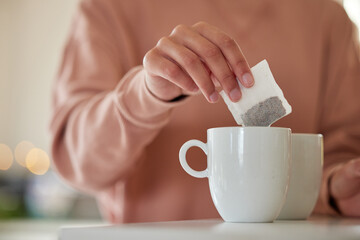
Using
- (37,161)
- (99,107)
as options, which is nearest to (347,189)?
(99,107)

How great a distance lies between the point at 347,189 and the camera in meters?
0.59

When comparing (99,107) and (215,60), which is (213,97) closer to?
(215,60)

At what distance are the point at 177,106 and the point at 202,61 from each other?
253mm

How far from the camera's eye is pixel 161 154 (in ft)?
2.42

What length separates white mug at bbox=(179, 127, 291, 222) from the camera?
0.41 metres

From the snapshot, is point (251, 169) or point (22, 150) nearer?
point (251, 169)

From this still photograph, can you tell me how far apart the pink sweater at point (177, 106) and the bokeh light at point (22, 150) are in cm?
188

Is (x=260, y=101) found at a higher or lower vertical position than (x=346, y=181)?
higher

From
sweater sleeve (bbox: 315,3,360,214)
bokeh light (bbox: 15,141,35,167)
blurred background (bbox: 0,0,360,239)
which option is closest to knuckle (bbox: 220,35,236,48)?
sweater sleeve (bbox: 315,3,360,214)

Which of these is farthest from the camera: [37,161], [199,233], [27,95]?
[27,95]

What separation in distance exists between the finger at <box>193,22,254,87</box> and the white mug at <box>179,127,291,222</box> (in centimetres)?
5

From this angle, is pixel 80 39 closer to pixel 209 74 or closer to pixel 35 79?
pixel 209 74

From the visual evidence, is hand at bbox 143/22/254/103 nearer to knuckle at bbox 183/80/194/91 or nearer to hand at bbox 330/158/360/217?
knuckle at bbox 183/80/194/91

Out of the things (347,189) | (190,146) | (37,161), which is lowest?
(37,161)
